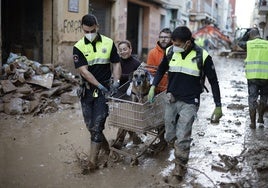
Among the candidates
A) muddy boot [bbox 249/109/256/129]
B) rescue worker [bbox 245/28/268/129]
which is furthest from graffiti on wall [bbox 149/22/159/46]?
muddy boot [bbox 249/109/256/129]

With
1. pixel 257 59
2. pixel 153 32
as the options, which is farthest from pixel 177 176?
pixel 153 32

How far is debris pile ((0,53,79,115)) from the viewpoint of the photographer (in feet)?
27.7

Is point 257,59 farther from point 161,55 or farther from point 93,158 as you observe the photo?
point 93,158

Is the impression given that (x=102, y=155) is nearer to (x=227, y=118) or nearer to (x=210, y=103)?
(x=227, y=118)

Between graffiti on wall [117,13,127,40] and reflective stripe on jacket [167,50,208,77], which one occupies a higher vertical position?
graffiti on wall [117,13,127,40]

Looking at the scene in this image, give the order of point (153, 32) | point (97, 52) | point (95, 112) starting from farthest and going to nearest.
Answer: point (153, 32)
point (95, 112)
point (97, 52)

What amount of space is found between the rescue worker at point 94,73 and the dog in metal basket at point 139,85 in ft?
0.83

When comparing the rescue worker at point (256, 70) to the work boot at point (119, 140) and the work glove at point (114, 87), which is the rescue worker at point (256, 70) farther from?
the work glove at point (114, 87)

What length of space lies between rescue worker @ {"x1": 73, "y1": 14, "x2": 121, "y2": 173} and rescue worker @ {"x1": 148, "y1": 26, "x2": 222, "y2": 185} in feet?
2.25

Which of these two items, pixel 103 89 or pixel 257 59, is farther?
pixel 257 59

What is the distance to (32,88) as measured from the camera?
9.19 meters

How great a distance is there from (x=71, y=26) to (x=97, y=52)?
8.37 m

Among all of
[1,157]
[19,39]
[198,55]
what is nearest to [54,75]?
[19,39]

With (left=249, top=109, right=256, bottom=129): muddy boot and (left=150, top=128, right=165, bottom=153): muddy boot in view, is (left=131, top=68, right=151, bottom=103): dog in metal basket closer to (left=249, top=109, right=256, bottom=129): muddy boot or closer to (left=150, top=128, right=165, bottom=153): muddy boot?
(left=150, top=128, right=165, bottom=153): muddy boot
